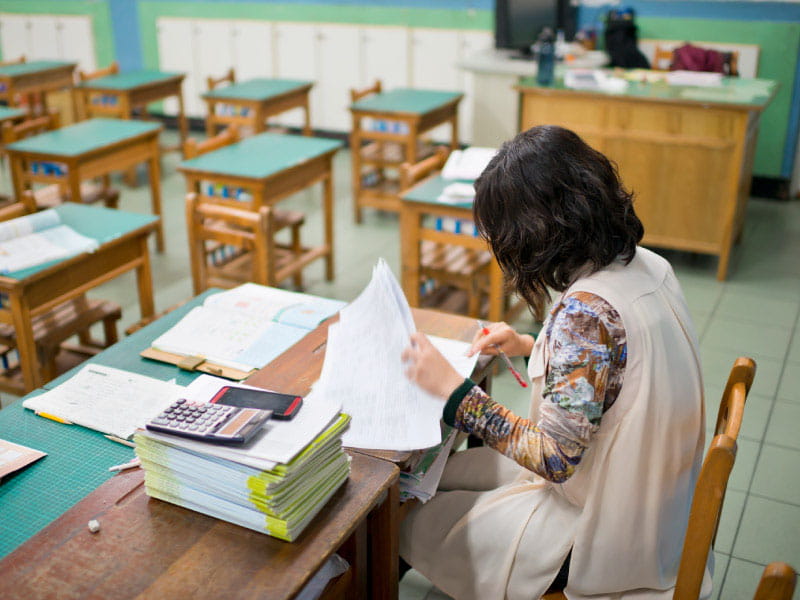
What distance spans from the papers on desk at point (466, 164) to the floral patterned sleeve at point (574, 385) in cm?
187

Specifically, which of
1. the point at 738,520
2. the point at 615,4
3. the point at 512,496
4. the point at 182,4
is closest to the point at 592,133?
the point at 615,4

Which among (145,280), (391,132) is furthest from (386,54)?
(145,280)

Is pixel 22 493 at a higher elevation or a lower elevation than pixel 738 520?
higher

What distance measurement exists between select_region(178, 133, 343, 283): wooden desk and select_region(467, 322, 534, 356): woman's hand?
163cm

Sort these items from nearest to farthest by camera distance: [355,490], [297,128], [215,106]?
[355,490] → [215,106] → [297,128]

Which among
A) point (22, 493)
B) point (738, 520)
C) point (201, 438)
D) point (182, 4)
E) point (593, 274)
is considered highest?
point (182, 4)

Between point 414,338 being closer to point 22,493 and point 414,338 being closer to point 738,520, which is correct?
point 22,493

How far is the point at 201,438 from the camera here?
3.79 ft

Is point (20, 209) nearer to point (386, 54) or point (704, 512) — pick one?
point (704, 512)

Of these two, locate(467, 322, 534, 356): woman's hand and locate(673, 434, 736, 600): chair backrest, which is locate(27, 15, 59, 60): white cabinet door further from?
locate(673, 434, 736, 600): chair backrest

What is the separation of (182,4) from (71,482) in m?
6.86

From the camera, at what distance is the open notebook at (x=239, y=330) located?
5.73 ft

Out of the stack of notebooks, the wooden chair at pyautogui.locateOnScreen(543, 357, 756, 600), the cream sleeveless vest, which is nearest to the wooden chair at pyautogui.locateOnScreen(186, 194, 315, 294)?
the cream sleeveless vest

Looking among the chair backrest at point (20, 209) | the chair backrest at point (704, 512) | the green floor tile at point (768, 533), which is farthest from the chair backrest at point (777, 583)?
the chair backrest at point (20, 209)
